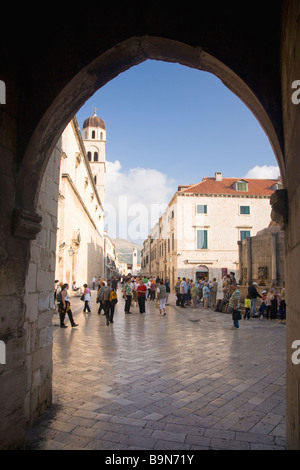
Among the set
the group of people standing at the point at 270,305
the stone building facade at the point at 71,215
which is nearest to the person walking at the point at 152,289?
the stone building facade at the point at 71,215

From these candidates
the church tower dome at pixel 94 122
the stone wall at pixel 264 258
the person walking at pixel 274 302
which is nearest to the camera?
the person walking at pixel 274 302

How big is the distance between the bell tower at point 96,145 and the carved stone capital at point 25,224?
193 ft

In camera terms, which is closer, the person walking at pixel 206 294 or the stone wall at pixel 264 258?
the stone wall at pixel 264 258

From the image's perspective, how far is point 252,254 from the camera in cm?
1759

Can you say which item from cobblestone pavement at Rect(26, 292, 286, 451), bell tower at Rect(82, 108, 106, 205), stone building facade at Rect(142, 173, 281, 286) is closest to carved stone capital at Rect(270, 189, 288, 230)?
cobblestone pavement at Rect(26, 292, 286, 451)

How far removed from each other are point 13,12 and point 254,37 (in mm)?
2357

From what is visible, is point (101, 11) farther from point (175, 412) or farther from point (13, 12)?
point (175, 412)

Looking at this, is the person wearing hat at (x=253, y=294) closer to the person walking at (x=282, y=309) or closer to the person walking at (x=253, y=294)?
the person walking at (x=253, y=294)

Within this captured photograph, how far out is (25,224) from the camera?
3178mm

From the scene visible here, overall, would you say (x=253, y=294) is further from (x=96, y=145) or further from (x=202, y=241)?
(x=96, y=145)

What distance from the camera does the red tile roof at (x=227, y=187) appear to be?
118 feet

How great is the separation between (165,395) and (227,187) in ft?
114

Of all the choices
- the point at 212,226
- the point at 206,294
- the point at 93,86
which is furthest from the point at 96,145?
the point at 93,86

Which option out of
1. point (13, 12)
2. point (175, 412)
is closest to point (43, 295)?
point (175, 412)
